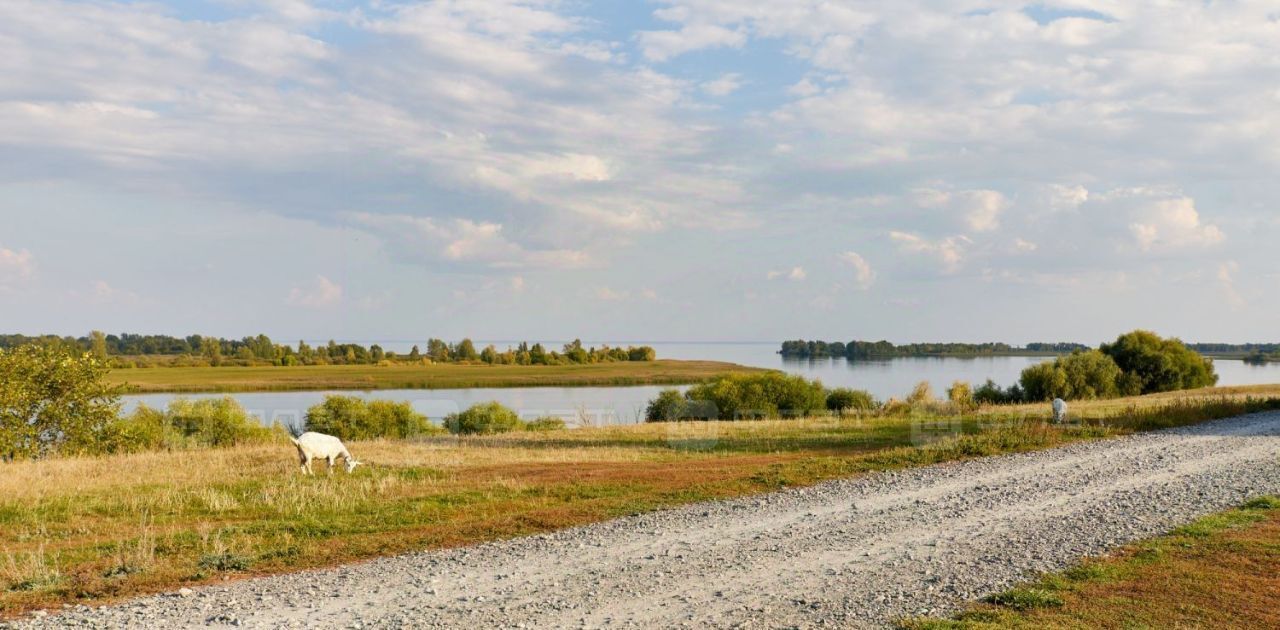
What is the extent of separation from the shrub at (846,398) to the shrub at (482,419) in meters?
18.7

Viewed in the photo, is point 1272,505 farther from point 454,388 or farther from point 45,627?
point 454,388

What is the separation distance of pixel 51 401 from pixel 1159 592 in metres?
31.3

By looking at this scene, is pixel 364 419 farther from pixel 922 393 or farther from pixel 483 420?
pixel 922 393

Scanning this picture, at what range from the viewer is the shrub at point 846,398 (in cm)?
5034

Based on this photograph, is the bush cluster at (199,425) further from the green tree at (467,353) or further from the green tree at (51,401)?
the green tree at (467,353)

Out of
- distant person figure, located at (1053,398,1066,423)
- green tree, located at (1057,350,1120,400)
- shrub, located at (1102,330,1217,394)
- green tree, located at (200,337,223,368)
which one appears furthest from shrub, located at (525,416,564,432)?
green tree, located at (200,337,223,368)

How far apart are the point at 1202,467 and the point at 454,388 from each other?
7671cm

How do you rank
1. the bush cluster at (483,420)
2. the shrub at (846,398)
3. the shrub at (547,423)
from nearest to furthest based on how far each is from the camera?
the shrub at (547,423)
the bush cluster at (483,420)
the shrub at (846,398)

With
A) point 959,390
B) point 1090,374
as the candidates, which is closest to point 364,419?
point 959,390

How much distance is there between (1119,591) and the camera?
8.30 m

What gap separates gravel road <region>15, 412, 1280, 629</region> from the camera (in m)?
7.72

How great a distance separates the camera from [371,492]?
15516 millimetres

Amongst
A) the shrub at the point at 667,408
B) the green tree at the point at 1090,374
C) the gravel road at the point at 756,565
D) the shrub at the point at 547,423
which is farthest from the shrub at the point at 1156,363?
the gravel road at the point at 756,565

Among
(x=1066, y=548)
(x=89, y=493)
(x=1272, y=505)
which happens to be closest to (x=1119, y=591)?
(x=1066, y=548)
